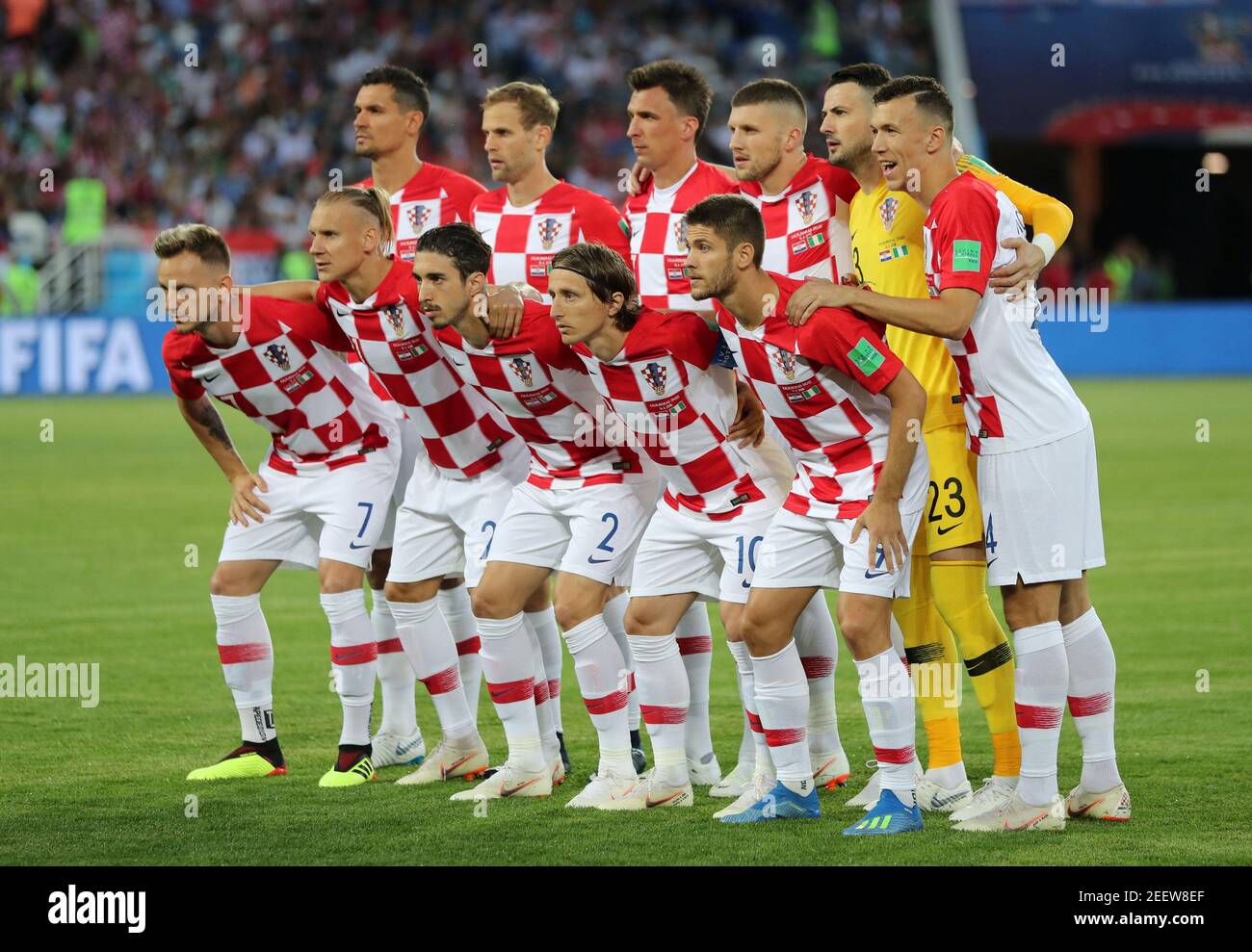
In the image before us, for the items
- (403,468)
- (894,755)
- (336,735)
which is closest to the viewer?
(894,755)

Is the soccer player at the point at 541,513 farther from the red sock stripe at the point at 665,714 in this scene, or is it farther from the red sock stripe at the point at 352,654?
the red sock stripe at the point at 352,654

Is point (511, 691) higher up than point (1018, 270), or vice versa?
point (1018, 270)

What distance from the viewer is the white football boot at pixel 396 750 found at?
6.90 m

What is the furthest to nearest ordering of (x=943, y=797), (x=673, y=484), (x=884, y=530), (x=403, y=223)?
(x=403, y=223), (x=673, y=484), (x=943, y=797), (x=884, y=530)

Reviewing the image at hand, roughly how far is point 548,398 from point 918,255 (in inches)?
55.8

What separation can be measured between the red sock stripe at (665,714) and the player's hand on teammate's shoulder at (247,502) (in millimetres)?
1828

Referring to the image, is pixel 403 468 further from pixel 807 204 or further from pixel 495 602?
pixel 807 204

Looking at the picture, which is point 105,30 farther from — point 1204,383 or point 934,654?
point 934,654

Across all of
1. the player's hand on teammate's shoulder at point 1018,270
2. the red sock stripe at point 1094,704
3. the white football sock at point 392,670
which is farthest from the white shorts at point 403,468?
the red sock stripe at point 1094,704

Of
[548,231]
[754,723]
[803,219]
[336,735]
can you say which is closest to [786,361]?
[803,219]

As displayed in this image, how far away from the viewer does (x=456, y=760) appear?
6645 mm

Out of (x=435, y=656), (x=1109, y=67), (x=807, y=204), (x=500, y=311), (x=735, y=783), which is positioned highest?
(x=1109, y=67)
